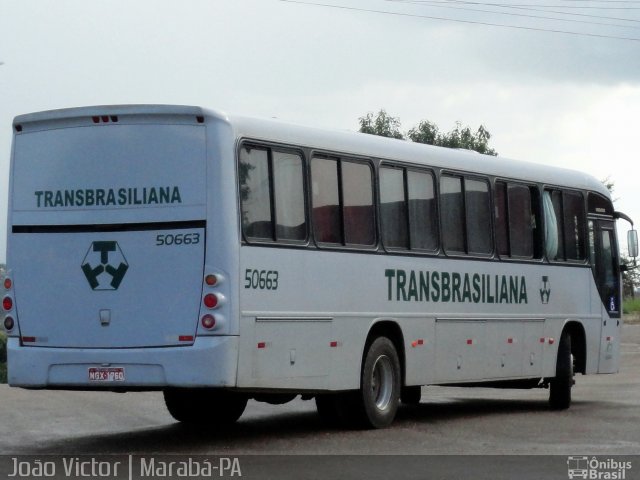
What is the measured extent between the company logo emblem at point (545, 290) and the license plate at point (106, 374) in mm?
7689

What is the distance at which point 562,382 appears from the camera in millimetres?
20281

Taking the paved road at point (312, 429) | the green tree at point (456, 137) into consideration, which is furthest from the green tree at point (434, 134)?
the paved road at point (312, 429)

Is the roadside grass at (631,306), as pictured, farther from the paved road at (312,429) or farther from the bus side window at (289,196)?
the bus side window at (289,196)

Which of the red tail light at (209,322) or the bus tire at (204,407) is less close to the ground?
the red tail light at (209,322)

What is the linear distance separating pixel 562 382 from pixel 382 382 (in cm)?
444

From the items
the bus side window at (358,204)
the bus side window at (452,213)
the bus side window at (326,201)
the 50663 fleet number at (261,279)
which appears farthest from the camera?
the bus side window at (452,213)

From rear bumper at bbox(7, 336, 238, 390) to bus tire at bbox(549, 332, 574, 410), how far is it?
7.43 meters

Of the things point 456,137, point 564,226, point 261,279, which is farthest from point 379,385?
point 456,137

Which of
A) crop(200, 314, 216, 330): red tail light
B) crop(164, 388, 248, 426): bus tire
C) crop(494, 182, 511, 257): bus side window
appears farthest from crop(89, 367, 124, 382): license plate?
crop(494, 182, 511, 257): bus side window

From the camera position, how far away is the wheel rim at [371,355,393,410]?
16531mm

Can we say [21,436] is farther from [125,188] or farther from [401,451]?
[401,451]

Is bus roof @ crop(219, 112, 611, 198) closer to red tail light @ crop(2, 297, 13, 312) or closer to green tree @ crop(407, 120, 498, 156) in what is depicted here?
red tail light @ crop(2, 297, 13, 312)

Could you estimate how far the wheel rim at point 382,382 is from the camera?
16.5 metres

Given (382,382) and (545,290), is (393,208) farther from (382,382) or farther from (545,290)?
(545,290)
